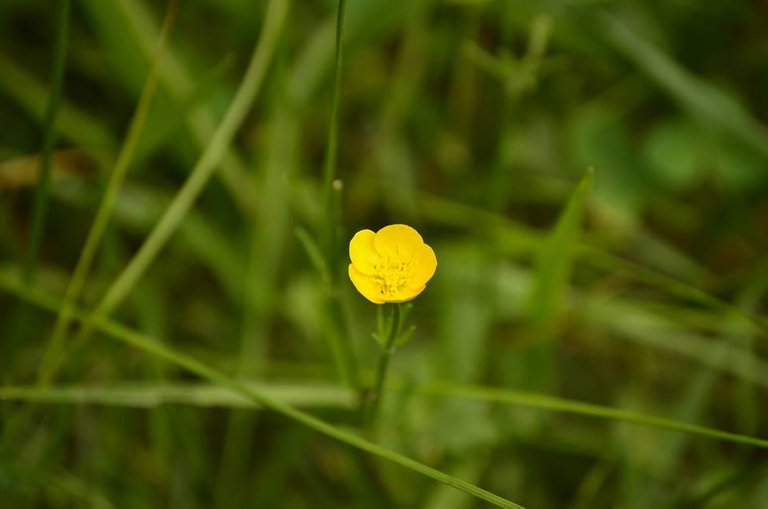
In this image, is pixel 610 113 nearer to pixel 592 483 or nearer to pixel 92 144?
pixel 592 483

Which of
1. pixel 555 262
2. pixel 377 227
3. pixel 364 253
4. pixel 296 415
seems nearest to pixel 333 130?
pixel 364 253

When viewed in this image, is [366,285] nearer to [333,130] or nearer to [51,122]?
[333,130]

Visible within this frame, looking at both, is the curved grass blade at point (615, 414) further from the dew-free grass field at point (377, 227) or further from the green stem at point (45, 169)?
the green stem at point (45, 169)

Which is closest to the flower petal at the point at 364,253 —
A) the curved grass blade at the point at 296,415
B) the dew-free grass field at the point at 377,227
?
the curved grass blade at the point at 296,415

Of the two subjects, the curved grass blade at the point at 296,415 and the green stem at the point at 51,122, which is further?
the green stem at the point at 51,122

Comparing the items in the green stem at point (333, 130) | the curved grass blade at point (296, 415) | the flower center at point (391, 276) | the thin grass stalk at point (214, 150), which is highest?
the thin grass stalk at point (214, 150)

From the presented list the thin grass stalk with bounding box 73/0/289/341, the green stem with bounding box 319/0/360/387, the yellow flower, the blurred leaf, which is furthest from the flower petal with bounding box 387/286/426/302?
the thin grass stalk with bounding box 73/0/289/341

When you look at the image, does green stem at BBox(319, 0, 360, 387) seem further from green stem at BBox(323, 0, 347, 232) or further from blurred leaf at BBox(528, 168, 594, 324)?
blurred leaf at BBox(528, 168, 594, 324)
